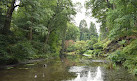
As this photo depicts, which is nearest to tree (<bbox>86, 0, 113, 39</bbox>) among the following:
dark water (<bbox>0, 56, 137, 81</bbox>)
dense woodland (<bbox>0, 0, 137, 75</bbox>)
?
dense woodland (<bbox>0, 0, 137, 75</bbox>)

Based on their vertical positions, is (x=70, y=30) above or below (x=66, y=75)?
above

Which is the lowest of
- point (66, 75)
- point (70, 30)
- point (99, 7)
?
point (66, 75)

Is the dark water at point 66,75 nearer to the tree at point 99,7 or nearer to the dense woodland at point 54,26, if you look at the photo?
the dense woodland at point 54,26

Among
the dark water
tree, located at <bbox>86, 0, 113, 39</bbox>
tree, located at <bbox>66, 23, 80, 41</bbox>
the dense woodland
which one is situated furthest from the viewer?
tree, located at <bbox>66, 23, 80, 41</bbox>

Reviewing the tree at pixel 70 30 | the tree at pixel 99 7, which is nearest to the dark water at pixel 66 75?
the tree at pixel 99 7

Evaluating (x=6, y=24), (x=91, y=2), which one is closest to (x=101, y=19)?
(x=91, y=2)

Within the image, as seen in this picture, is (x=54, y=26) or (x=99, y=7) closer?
(x=99, y=7)

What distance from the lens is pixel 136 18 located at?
17.7 ft

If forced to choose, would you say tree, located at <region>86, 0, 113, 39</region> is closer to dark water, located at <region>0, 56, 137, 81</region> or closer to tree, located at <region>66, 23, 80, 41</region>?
tree, located at <region>66, 23, 80, 41</region>

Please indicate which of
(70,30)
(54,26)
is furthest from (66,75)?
(70,30)

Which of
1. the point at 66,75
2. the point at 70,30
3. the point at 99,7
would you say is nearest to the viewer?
the point at 66,75

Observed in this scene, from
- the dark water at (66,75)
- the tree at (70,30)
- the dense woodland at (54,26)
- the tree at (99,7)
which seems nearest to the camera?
the dark water at (66,75)

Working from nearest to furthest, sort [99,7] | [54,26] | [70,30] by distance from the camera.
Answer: [99,7]
[54,26]
[70,30]

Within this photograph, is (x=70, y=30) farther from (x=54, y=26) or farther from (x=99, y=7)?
(x=99, y=7)
